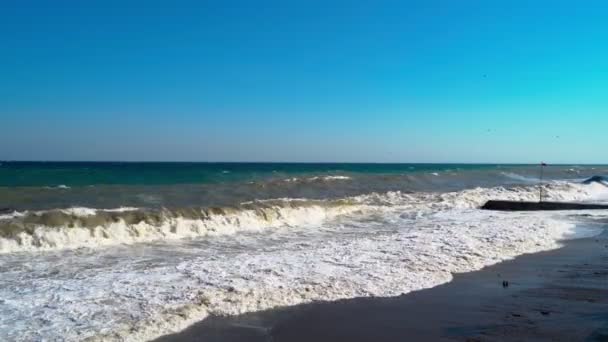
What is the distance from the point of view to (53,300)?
6316mm

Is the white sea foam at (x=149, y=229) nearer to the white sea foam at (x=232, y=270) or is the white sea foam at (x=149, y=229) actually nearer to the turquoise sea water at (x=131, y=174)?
the white sea foam at (x=232, y=270)

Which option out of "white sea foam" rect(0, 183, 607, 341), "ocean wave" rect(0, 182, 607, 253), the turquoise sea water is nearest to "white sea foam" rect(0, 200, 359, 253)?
"ocean wave" rect(0, 182, 607, 253)

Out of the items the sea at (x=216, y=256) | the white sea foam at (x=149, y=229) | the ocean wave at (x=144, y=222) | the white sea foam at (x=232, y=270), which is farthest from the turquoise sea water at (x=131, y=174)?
the white sea foam at (x=232, y=270)

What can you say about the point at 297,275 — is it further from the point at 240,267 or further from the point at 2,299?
the point at 2,299

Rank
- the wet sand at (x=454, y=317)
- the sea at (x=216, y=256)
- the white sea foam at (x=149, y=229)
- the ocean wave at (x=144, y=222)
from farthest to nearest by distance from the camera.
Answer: the ocean wave at (x=144, y=222) < the white sea foam at (x=149, y=229) < the sea at (x=216, y=256) < the wet sand at (x=454, y=317)

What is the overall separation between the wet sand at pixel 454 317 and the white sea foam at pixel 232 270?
400 mm

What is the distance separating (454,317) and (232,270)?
374cm

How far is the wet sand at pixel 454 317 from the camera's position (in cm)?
526

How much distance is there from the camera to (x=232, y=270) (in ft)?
26.4

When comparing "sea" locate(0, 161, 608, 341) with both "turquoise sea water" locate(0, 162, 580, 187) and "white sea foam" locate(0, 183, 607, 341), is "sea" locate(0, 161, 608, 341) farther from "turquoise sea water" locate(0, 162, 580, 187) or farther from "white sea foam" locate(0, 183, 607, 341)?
"turquoise sea water" locate(0, 162, 580, 187)

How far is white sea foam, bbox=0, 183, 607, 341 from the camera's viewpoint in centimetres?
573

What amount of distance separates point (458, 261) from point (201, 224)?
24.4 feet

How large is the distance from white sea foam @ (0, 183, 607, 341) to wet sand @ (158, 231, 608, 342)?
400mm

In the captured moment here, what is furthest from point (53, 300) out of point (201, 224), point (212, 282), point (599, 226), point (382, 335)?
point (599, 226)
